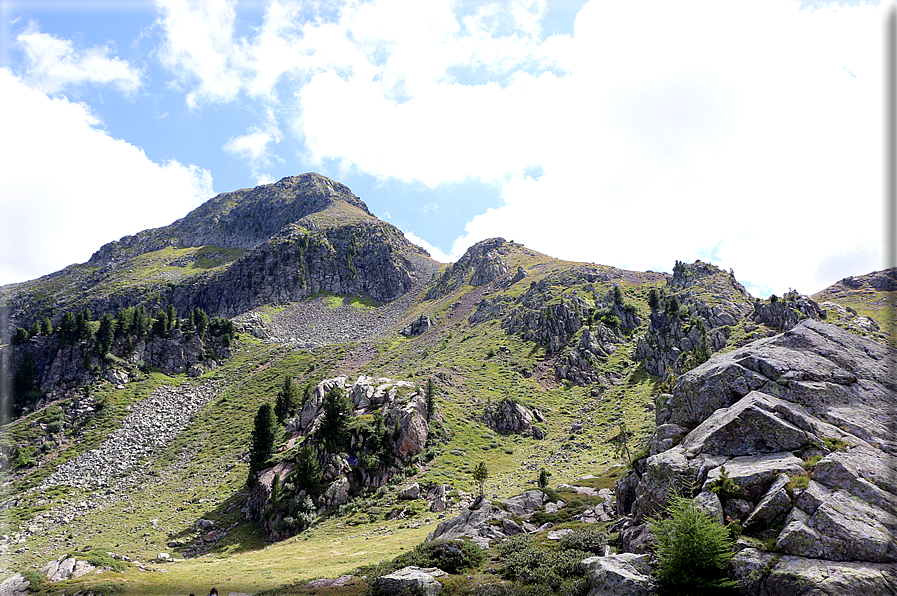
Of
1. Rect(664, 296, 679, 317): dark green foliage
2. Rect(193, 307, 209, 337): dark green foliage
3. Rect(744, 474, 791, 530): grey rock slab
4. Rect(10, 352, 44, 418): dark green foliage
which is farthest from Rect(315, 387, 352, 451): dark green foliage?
Rect(193, 307, 209, 337): dark green foliage

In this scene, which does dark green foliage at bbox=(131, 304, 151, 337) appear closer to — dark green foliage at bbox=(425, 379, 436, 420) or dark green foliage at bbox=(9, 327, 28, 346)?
dark green foliage at bbox=(9, 327, 28, 346)

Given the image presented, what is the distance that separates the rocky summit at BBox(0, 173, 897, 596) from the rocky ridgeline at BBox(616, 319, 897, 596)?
0.10 m

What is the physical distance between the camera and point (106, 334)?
117 m

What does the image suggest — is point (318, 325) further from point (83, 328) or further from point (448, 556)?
point (448, 556)

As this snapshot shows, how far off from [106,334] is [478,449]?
12136 cm

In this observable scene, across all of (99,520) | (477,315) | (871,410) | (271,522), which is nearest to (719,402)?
(871,410)

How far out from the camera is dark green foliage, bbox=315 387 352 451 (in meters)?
58.5

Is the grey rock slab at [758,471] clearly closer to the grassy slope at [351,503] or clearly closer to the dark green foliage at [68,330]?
the grassy slope at [351,503]

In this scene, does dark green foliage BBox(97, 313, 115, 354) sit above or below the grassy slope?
above

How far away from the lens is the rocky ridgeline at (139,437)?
2963 inches

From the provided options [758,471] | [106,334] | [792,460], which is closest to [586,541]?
[758,471]

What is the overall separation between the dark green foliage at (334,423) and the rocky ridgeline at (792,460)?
4262 cm

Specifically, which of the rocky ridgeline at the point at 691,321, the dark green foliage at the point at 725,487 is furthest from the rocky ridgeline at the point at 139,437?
the rocky ridgeline at the point at 691,321

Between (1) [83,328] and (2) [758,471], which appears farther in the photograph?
(1) [83,328]
